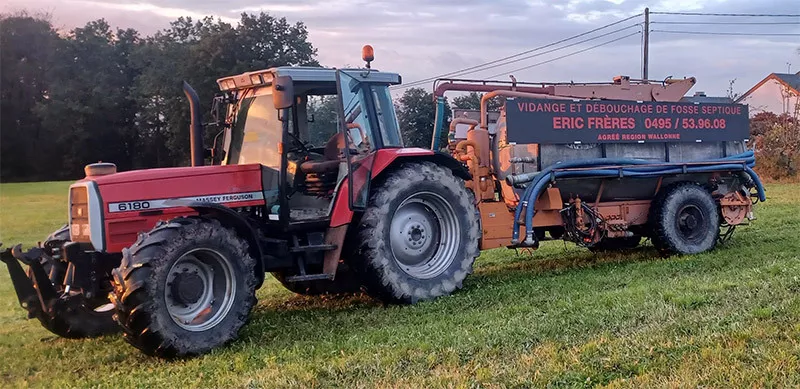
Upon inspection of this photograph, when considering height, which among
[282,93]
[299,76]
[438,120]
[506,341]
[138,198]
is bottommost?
[506,341]

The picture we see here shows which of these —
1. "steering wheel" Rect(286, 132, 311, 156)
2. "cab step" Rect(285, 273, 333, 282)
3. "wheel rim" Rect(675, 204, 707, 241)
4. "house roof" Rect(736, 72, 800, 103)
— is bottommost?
"cab step" Rect(285, 273, 333, 282)

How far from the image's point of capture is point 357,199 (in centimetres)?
786

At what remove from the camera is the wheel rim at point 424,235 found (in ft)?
27.5

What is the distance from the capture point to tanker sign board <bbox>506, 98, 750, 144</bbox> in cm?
977

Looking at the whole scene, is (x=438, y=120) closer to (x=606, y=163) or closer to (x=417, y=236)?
(x=417, y=236)

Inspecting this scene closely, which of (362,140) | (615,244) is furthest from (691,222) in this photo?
(362,140)

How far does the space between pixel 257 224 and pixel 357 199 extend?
1027 millimetres

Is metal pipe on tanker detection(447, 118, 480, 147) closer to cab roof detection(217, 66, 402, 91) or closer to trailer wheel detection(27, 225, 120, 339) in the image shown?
cab roof detection(217, 66, 402, 91)

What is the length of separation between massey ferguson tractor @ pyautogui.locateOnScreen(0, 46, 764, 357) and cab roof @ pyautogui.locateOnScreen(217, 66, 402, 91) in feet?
0.07

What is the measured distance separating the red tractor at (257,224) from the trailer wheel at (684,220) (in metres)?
3.29

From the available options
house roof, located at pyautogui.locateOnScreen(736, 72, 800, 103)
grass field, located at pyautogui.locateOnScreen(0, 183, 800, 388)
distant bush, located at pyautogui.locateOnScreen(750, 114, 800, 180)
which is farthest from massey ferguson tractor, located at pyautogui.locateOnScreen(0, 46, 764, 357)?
house roof, located at pyautogui.locateOnScreen(736, 72, 800, 103)

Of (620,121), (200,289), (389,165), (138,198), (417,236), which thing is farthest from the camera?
(620,121)

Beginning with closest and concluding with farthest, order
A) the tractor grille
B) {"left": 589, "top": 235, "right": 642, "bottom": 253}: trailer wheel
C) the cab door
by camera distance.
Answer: the tractor grille < the cab door < {"left": 589, "top": 235, "right": 642, "bottom": 253}: trailer wheel

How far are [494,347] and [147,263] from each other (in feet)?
9.10
